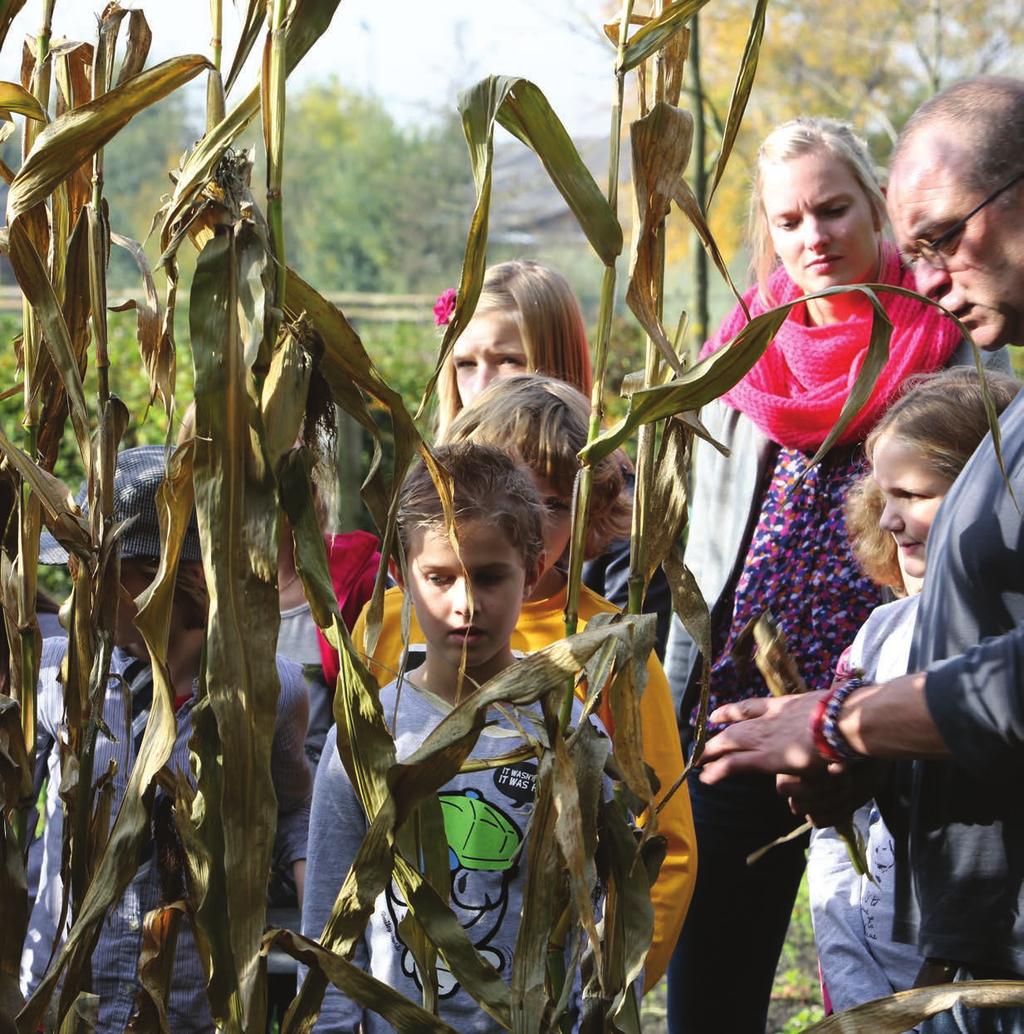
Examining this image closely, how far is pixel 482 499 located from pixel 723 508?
2.97 feet

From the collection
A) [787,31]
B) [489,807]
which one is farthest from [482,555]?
[787,31]

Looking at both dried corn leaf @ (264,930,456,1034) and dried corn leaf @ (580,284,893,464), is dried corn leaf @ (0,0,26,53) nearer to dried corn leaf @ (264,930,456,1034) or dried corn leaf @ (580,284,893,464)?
dried corn leaf @ (580,284,893,464)

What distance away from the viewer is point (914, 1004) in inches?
43.8

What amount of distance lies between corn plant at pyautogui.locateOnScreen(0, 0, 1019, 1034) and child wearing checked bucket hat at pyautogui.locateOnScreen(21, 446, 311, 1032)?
503mm

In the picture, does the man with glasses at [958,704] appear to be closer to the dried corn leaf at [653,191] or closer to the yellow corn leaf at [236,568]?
the dried corn leaf at [653,191]

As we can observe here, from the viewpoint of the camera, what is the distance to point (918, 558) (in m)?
1.93

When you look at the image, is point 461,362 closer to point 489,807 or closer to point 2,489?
point 489,807

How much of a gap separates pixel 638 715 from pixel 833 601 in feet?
4.17

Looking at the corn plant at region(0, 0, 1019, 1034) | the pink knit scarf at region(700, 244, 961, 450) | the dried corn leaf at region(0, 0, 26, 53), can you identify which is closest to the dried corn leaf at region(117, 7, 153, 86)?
the corn plant at region(0, 0, 1019, 1034)

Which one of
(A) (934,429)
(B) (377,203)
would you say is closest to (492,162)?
(A) (934,429)

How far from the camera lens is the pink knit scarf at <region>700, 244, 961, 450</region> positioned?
236cm

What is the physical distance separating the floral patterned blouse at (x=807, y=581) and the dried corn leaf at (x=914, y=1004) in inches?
45.4

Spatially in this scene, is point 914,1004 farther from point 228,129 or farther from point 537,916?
point 228,129

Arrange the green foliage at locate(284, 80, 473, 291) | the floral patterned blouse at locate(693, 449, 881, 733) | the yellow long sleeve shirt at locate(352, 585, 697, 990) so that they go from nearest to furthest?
the yellow long sleeve shirt at locate(352, 585, 697, 990) → the floral patterned blouse at locate(693, 449, 881, 733) → the green foliage at locate(284, 80, 473, 291)
